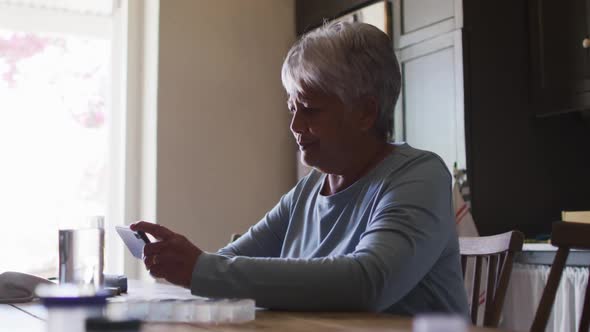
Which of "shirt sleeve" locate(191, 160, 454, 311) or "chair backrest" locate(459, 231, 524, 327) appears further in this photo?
"chair backrest" locate(459, 231, 524, 327)

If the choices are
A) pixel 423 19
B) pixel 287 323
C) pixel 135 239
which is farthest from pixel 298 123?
pixel 423 19

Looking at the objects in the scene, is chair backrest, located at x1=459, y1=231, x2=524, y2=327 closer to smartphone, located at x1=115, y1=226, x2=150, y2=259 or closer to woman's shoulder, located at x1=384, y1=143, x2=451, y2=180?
woman's shoulder, located at x1=384, y1=143, x2=451, y2=180

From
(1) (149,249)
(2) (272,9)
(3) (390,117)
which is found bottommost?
(1) (149,249)

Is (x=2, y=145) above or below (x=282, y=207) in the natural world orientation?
above

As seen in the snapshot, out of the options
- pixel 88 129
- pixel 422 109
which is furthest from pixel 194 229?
pixel 422 109

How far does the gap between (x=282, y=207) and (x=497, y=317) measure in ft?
1.59

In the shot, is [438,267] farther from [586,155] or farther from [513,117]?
[586,155]

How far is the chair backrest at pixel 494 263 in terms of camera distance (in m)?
1.22

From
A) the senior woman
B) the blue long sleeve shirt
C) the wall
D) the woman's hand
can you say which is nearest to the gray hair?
the senior woman

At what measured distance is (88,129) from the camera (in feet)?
11.7

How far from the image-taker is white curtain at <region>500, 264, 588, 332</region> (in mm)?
2281

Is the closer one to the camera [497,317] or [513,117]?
[497,317]

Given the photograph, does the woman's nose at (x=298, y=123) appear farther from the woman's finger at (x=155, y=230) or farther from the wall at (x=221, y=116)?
the wall at (x=221, y=116)

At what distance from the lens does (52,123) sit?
3465 mm
